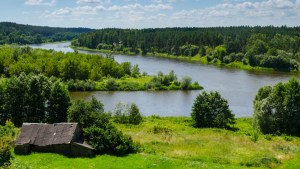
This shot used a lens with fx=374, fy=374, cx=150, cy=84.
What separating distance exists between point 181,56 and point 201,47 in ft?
36.4

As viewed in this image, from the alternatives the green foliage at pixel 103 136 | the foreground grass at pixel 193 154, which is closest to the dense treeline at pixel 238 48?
the foreground grass at pixel 193 154

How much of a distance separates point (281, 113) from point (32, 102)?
113 ft

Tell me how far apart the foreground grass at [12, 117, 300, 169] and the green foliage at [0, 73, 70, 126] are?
1150 cm

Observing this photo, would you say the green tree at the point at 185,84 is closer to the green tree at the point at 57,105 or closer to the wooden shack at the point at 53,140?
the green tree at the point at 57,105

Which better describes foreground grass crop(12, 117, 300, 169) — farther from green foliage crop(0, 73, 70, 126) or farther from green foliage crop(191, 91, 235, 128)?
green foliage crop(0, 73, 70, 126)

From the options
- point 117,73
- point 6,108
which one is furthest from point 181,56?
point 6,108

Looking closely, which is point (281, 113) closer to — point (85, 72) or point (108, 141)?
point (108, 141)

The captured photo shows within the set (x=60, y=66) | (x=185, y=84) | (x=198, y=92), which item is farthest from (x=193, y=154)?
(x=60, y=66)

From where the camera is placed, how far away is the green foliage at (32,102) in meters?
51.0

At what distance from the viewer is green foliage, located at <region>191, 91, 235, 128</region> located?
55281 millimetres

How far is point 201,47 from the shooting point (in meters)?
169

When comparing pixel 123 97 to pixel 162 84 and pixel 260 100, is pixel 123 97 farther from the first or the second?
pixel 260 100

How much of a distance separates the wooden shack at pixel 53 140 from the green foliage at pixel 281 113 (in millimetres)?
27401

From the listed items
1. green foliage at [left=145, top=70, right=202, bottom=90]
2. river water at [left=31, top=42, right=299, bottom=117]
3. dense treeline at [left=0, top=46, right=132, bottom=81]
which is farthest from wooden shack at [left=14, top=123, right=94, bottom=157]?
dense treeline at [left=0, top=46, right=132, bottom=81]
